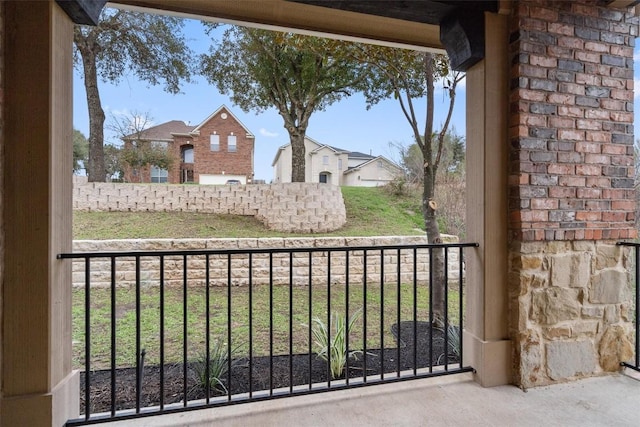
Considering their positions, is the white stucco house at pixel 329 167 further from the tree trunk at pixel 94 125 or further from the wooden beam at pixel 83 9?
the wooden beam at pixel 83 9

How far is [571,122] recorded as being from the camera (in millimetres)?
2008

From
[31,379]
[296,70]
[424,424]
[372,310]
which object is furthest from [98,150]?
[424,424]

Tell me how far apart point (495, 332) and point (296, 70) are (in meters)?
8.04

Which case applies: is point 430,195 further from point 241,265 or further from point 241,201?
point 241,201

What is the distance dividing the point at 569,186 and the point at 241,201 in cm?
759

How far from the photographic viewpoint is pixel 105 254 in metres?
1.59

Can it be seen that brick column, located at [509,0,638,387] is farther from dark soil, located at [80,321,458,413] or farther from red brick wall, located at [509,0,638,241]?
dark soil, located at [80,321,458,413]

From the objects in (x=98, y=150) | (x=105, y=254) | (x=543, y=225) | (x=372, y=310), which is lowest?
(x=372, y=310)

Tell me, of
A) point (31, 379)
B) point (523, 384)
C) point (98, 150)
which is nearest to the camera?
point (31, 379)

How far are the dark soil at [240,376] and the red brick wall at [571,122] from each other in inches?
43.4

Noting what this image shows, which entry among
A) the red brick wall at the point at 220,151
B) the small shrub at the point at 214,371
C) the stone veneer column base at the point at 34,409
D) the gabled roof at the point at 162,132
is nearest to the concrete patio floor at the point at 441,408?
the stone veneer column base at the point at 34,409

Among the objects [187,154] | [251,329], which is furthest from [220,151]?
[251,329]

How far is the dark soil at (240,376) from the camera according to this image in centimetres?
236

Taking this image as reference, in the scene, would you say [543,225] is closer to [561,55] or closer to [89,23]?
[561,55]
